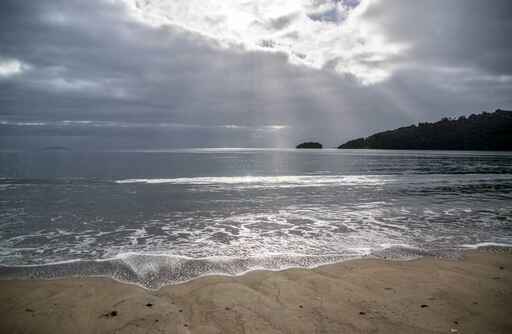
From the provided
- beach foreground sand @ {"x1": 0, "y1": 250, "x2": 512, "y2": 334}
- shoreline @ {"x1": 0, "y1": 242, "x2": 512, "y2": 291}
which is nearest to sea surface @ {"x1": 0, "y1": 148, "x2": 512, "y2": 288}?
shoreline @ {"x1": 0, "y1": 242, "x2": 512, "y2": 291}

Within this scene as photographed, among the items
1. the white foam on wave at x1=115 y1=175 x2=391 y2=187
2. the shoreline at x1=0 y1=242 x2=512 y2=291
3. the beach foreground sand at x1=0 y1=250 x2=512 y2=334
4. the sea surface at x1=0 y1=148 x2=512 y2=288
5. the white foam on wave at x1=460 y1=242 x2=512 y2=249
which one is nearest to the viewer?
the beach foreground sand at x1=0 y1=250 x2=512 y2=334

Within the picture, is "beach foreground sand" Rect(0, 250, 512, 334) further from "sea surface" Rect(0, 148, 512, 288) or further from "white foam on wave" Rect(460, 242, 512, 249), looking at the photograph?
"white foam on wave" Rect(460, 242, 512, 249)

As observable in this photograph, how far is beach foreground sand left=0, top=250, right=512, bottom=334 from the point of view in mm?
5086

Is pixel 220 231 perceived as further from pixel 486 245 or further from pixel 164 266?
pixel 486 245

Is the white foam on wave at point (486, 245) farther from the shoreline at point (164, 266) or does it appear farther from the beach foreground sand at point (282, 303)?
the beach foreground sand at point (282, 303)

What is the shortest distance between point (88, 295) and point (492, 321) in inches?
335

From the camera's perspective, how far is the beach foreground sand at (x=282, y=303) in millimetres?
5086

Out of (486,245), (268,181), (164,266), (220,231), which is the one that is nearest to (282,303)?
(164,266)

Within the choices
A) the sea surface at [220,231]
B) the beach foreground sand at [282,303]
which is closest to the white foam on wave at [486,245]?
the sea surface at [220,231]

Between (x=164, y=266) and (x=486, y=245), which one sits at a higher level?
(x=164, y=266)

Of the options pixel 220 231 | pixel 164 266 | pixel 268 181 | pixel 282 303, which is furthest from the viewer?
pixel 268 181

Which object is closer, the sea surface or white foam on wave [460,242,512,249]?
the sea surface

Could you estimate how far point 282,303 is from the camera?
19.2 feet

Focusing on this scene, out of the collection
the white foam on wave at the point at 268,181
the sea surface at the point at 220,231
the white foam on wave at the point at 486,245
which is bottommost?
the white foam on wave at the point at 486,245
